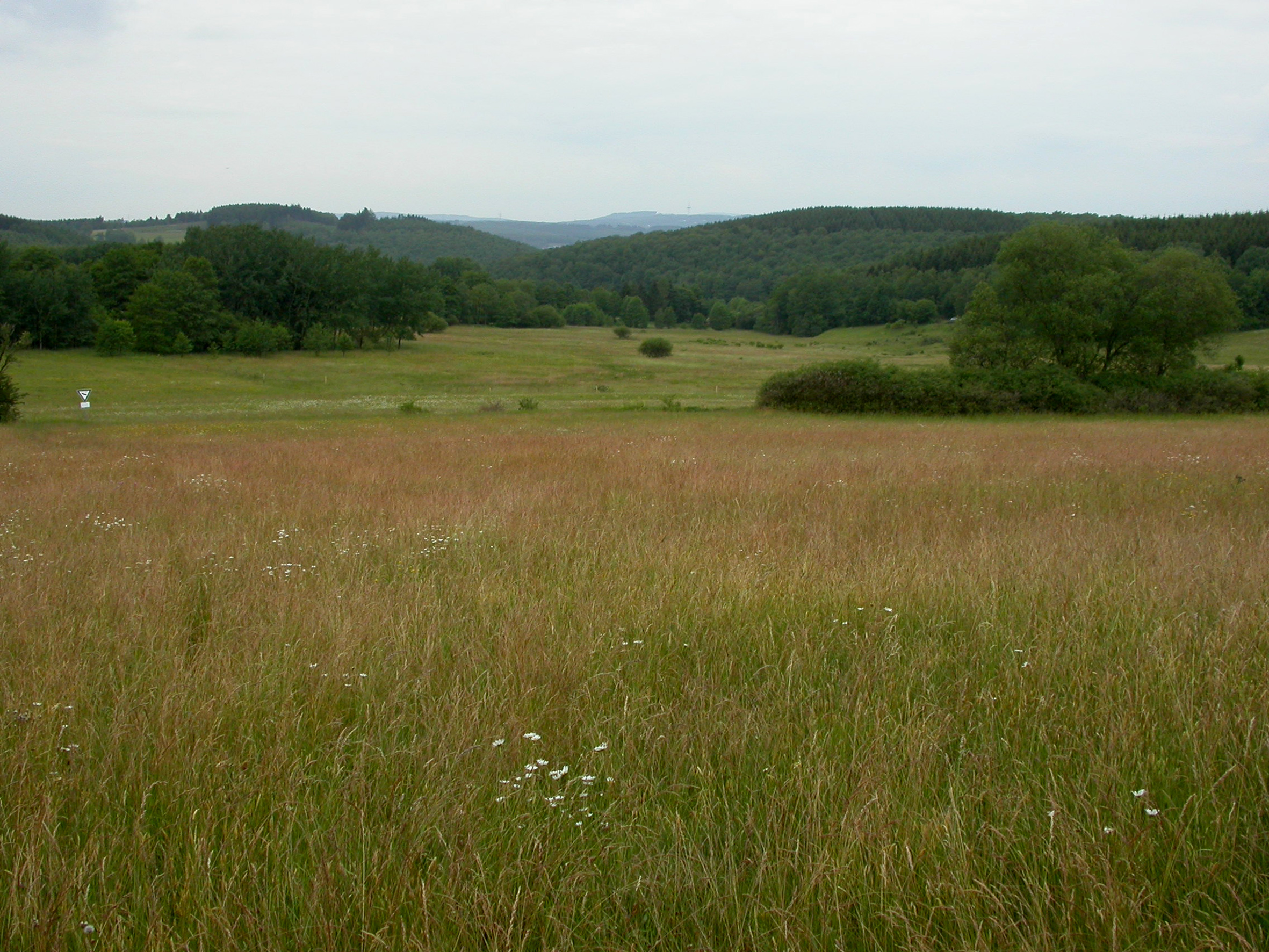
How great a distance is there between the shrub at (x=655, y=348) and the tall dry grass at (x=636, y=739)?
8830cm

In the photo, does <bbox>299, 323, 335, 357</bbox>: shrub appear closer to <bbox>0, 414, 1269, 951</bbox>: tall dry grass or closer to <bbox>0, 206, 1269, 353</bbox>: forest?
<bbox>0, 206, 1269, 353</bbox>: forest

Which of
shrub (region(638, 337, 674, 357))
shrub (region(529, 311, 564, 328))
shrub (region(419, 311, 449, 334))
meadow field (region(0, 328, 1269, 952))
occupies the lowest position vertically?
meadow field (region(0, 328, 1269, 952))

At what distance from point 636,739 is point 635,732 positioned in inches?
3.0

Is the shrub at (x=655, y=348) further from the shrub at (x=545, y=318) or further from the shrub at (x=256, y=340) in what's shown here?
the shrub at (x=545, y=318)

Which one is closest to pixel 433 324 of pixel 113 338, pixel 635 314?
pixel 113 338

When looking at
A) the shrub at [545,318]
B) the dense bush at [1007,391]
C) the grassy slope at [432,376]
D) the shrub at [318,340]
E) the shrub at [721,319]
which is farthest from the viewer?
the shrub at [721,319]

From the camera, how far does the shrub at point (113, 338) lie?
75812 millimetres

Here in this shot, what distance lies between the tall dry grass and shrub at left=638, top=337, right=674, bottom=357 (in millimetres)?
88302

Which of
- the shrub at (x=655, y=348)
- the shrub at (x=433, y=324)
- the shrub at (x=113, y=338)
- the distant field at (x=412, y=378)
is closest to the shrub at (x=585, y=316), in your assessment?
the shrub at (x=433, y=324)

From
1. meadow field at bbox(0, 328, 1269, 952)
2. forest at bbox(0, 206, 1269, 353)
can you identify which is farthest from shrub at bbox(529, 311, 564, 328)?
meadow field at bbox(0, 328, 1269, 952)

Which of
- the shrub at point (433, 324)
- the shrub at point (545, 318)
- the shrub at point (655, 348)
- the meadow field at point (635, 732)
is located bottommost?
the meadow field at point (635, 732)

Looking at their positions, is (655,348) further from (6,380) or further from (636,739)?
(636,739)

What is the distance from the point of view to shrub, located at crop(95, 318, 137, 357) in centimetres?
7581

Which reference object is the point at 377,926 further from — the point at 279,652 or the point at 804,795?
the point at 279,652
